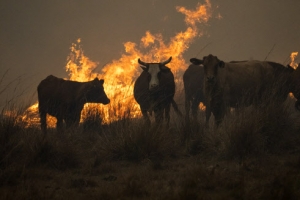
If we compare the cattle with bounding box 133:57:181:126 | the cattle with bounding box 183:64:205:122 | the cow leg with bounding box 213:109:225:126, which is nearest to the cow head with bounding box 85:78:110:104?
the cattle with bounding box 133:57:181:126

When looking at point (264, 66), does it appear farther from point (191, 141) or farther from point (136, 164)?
point (136, 164)

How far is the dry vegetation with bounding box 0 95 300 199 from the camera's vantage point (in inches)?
175

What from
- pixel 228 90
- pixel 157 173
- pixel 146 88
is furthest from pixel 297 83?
pixel 157 173

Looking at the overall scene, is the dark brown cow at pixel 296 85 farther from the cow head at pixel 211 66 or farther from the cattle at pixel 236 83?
the cow head at pixel 211 66

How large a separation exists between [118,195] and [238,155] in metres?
2.71

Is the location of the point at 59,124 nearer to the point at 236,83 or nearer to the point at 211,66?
the point at 211,66

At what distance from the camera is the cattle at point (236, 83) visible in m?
8.52

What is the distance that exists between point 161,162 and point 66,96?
6245 millimetres

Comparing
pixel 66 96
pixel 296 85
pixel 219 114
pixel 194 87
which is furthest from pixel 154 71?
pixel 296 85

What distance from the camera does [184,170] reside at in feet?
18.7

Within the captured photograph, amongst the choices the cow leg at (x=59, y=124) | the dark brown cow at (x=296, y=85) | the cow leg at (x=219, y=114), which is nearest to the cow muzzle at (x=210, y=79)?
the cow leg at (x=219, y=114)

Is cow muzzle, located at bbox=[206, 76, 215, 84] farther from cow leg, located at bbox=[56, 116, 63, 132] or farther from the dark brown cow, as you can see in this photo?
cow leg, located at bbox=[56, 116, 63, 132]

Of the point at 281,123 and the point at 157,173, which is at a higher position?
the point at 281,123

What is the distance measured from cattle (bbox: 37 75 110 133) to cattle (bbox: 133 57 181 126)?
2156 mm
